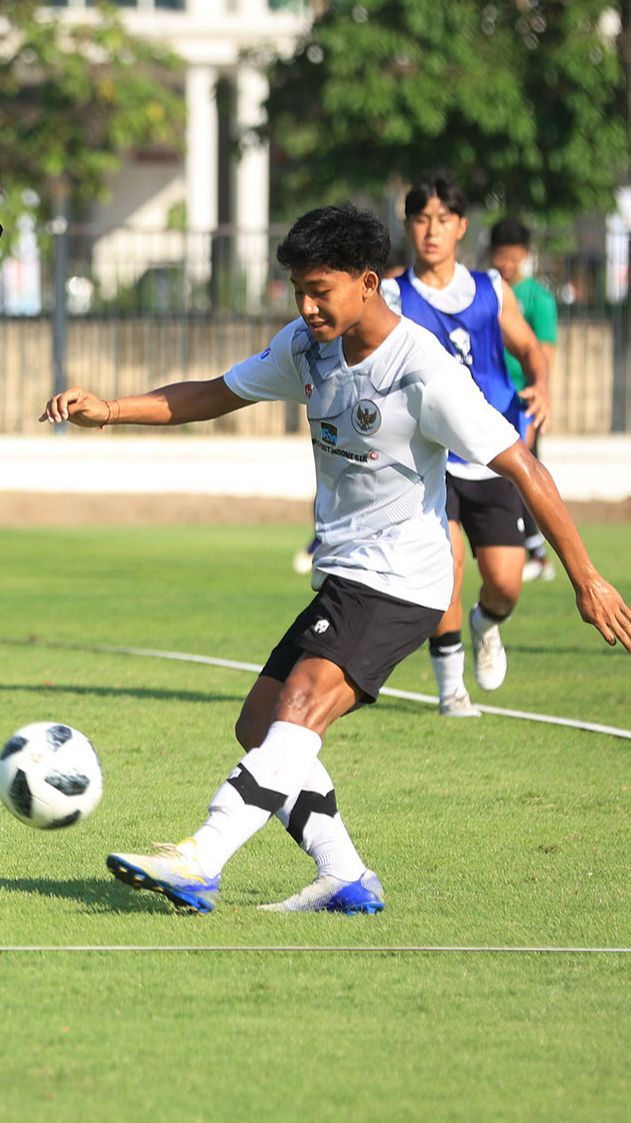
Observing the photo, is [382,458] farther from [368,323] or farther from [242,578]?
[242,578]

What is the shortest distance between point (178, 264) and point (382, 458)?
1781 centimetres

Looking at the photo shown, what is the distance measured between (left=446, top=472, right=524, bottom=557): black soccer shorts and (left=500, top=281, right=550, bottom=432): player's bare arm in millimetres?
369

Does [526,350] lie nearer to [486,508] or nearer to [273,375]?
[486,508]

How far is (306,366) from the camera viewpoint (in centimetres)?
578

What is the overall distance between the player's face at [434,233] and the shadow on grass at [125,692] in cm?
228

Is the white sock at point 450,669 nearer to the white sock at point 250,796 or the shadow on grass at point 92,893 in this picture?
the shadow on grass at point 92,893

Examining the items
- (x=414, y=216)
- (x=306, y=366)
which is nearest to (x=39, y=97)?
(x=414, y=216)

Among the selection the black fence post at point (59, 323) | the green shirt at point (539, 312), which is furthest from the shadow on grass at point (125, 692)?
the black fence post at point (59, 323)

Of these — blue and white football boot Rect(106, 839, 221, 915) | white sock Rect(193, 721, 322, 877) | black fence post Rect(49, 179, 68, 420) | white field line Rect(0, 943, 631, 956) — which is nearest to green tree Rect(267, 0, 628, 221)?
black fence post Rect(49, 179, 68, 420)

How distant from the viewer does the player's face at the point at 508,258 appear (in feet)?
39.5

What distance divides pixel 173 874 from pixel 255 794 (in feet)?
0.96

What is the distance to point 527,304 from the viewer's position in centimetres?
1395

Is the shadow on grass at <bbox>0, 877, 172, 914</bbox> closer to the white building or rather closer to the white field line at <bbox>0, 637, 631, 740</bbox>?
the white field line at <bbox>0, 637, 631, 740</bbox>

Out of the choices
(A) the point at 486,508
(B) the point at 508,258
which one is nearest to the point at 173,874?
(A) the point at 486,508
